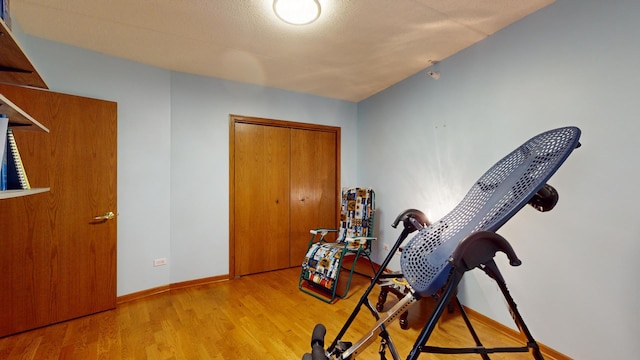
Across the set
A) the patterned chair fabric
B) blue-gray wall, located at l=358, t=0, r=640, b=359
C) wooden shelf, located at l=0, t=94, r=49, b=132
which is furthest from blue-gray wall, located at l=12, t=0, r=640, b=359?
wooden shelf, located at l=0, t=94, r=49, b=132

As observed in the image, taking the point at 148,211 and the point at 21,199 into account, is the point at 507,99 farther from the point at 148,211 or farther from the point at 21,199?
the point at 21,199

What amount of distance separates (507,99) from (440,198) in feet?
3.32

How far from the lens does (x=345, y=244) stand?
2.74 m

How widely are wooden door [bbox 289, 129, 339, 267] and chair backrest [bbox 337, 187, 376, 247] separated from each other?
53cm

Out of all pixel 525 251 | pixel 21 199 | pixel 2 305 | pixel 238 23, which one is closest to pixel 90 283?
pixel 2 305

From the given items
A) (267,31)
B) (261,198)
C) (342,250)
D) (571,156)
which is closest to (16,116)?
(267,31)

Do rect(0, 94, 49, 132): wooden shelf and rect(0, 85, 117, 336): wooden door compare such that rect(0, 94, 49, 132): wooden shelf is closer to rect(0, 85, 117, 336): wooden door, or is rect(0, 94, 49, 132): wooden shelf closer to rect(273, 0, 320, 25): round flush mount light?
rect(0, 85, 117, 336): wooden door

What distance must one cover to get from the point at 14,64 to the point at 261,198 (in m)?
2.33

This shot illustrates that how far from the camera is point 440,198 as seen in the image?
99.3 inches

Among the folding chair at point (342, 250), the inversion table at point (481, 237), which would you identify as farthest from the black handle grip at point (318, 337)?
the folding chair at point (342, 250)

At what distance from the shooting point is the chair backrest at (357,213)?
3.05 metres

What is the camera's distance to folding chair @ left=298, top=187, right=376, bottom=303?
2.57 metres

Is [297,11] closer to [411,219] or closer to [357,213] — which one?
[411,219]

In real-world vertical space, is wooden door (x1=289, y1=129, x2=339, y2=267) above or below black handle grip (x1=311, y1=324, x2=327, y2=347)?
above
